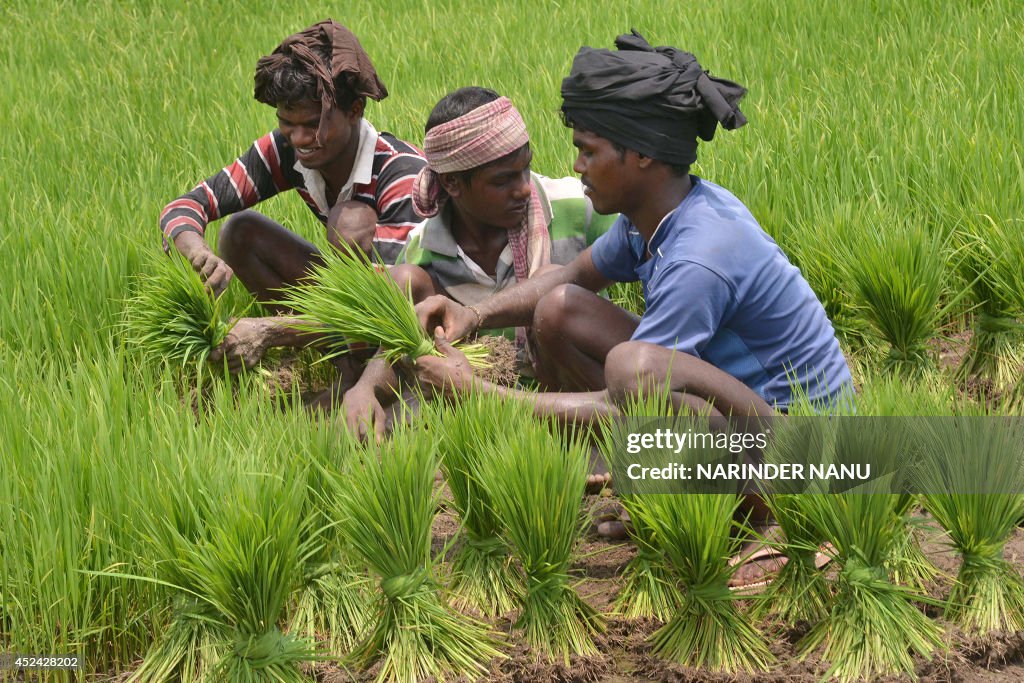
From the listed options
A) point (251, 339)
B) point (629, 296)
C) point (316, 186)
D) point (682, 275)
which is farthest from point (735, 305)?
point (316, 186)

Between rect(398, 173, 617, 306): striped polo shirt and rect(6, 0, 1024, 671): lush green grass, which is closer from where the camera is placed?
rect(6, 0, 1024, 671): lush green grass

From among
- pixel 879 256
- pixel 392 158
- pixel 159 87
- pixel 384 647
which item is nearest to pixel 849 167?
pixel 879 256

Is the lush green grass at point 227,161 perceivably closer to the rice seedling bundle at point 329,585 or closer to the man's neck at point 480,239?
the rice seedling bundle at point 329,585

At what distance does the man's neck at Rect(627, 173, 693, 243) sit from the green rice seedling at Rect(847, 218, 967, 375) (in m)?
0.84

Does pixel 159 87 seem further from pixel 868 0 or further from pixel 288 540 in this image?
pixel 288 540

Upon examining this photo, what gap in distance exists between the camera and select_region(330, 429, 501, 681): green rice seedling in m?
2.45

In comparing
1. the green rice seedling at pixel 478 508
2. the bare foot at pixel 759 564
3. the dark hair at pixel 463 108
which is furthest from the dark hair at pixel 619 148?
the bare foot at pixel 759 564

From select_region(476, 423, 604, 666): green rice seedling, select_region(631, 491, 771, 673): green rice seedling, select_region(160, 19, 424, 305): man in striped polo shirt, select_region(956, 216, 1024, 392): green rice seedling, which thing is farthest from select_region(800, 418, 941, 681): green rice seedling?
select_region(160, 19, 424, 305): man in striped polo shirt

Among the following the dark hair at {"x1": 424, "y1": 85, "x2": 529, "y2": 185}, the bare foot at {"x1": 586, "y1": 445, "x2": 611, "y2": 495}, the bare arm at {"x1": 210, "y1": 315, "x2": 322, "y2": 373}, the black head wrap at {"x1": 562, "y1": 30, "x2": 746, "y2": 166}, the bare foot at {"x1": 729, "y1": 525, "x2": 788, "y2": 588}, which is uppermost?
the black head wrap at {"x1": 562, "y1": 30, "x2": 746, "y2": 166}

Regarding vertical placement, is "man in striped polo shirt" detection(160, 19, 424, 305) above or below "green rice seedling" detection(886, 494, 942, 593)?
above

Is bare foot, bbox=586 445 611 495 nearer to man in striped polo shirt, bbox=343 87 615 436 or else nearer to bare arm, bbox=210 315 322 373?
man in striped polo shirt, bbox=343 87 615 436

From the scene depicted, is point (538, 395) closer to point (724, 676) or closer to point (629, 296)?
point (724, 676)

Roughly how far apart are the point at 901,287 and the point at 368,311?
1.61 meters

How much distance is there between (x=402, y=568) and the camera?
249cm
